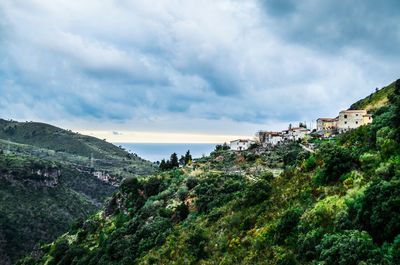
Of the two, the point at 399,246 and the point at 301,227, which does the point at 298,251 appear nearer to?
the point at 301,227

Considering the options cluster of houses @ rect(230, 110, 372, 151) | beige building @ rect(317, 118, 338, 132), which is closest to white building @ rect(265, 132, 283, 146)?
cluster of houses @ rect(230, 110, 372, 151)

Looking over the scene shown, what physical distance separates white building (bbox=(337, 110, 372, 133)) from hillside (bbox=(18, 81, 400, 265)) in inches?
1258

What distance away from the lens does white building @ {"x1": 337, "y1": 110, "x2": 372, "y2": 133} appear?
71.8 meters

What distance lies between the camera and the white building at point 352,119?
71750 millimetres

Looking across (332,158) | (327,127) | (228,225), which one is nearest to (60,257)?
(228,225)

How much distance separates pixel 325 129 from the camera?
8519 centimetres

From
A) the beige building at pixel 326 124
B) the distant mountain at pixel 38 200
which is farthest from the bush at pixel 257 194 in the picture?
the distant mountain at pixel 38 200

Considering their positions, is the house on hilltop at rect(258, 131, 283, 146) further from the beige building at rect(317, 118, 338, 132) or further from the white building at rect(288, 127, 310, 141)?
the beige building at rect(317, 118, 338, 132)

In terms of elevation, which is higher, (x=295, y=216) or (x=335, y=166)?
(x=335, y=166)

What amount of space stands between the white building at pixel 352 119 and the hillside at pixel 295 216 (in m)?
32.0

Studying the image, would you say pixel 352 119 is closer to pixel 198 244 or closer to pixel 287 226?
pixel 198 244

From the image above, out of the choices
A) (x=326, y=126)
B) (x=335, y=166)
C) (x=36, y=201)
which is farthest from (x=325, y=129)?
(x=36, y=201)

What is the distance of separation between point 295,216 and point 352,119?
59621 millimetres

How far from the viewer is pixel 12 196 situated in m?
125
